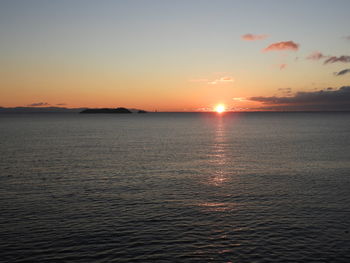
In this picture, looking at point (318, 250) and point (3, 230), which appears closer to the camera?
point (318, 250)

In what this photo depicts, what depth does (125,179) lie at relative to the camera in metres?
40.7

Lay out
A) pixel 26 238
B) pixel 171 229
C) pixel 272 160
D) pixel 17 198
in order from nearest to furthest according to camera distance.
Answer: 1. pixel 26 238
2. pixel 171 229
3. pixel 17 198
4. pixel 272 160

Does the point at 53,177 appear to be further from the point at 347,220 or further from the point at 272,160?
the point at 272,160

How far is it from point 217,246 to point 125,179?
21.9 meters

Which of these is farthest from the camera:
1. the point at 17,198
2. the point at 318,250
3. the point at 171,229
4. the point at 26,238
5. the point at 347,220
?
the point at 17,198

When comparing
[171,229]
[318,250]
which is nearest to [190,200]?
[171,229]

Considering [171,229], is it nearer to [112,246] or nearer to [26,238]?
[112,246]

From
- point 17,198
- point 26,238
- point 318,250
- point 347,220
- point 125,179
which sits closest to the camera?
point 318,250

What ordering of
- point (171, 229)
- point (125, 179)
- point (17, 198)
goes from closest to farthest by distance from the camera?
1. point (171, 229)
2. point (17, 198)
3. point (125, 179)

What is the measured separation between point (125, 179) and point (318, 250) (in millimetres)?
25529

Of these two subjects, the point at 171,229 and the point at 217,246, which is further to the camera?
the point at 171,229

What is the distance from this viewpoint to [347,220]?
2534 centimetres

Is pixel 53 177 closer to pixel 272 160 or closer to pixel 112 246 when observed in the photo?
pixel 112 246

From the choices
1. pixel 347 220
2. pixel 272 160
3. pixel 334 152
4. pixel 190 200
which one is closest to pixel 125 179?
pixel 190 200
